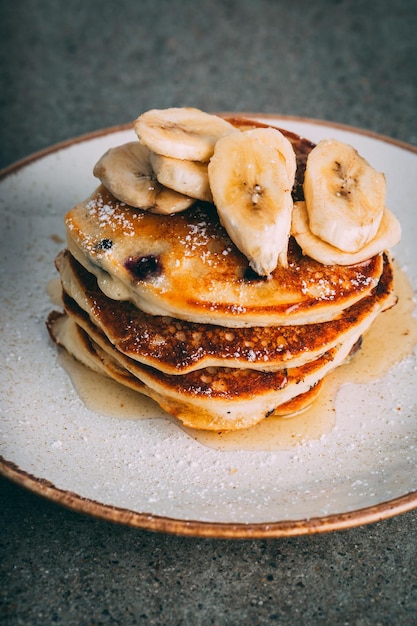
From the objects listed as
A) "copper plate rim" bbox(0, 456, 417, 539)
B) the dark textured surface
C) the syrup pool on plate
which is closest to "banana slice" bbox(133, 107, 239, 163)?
the syrup pool on plate

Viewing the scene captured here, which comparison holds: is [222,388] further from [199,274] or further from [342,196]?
[342,196]

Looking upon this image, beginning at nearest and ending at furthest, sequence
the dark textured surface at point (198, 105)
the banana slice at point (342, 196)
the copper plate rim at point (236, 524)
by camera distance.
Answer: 1. the copper plate rim at point (236, 524)
2. the dark textured surface at point (198, 105)
3. the banana slice at point (342, 196)

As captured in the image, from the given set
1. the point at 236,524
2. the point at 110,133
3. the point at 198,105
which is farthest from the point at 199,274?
the point at 198,105

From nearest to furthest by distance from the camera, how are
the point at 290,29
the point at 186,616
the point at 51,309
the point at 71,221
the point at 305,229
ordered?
the point at 186,616, the point at 305,229, the point at 71,221, the point at 51,309, the point at 290,29

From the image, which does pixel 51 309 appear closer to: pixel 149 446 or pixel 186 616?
pixel 149 446

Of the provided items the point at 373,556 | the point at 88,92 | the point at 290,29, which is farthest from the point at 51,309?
the point at 290,29

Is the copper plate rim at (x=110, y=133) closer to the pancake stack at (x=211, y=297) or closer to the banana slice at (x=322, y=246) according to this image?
the pancake stack at (x=211, y=297)

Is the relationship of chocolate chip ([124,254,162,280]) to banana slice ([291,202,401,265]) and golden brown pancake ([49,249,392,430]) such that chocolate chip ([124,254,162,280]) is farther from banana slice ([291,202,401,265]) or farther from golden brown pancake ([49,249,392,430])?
banana slice ([291,202,401,265])

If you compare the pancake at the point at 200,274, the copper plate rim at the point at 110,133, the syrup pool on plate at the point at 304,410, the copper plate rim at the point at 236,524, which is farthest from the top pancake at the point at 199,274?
the copper plate rim at the point at 110,133
